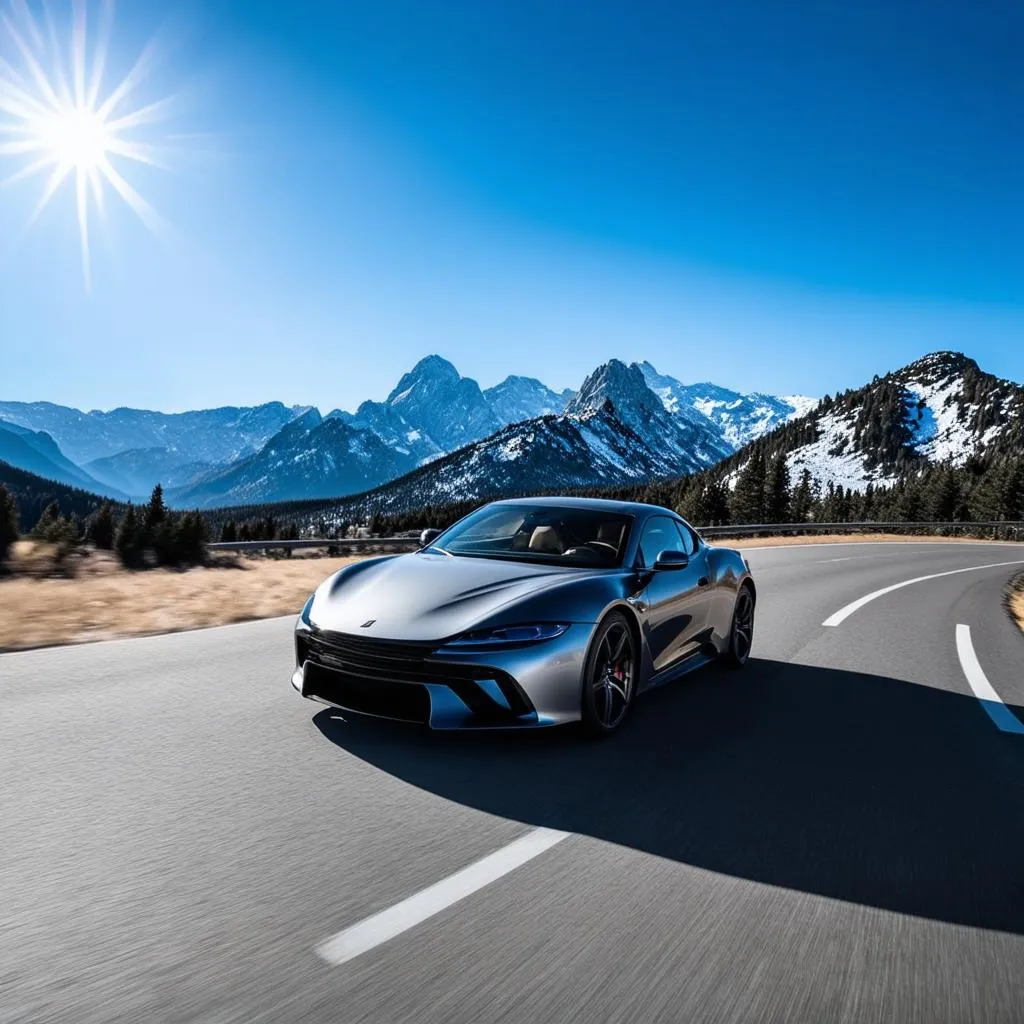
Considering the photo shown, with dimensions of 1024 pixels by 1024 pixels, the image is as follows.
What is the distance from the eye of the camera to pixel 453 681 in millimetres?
4043

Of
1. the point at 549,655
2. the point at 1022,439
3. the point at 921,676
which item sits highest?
the point at 1022,439

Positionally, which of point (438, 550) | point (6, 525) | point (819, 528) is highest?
point (438, 550)

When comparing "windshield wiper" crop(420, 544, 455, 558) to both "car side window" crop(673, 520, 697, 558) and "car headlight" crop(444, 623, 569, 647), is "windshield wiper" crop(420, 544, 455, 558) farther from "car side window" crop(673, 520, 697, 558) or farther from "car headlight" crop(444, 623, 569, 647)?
"car side window" crop(673, 520, 697, 558)

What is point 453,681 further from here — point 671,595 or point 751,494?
point 751,494

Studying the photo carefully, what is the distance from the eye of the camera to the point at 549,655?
427cm

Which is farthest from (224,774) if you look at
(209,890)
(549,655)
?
(549,655)

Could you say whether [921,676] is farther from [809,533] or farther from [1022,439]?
[1022,439]

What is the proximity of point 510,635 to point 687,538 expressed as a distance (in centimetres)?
291

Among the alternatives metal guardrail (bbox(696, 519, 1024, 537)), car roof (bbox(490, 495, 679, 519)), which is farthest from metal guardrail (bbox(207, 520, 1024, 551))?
car roof (bbox(490, 495, 679, 519))

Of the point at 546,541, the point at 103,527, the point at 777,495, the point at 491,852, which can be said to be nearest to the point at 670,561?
the point at 546,541

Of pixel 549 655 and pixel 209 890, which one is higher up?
pixel 549 655

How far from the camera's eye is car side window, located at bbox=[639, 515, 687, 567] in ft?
Answer: 18.6

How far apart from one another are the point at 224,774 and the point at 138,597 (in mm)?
7162

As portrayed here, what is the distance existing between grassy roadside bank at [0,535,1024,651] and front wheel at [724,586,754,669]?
17.3ft
